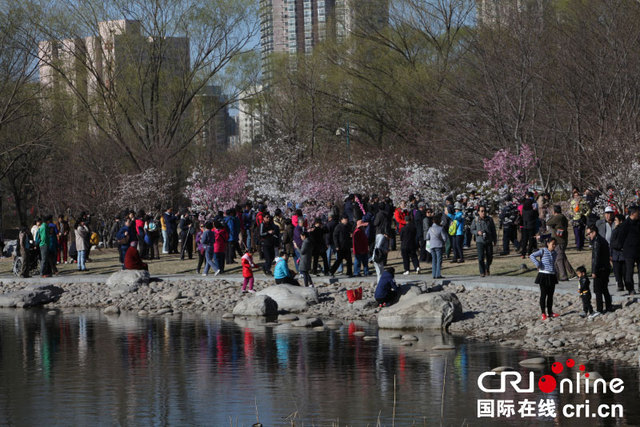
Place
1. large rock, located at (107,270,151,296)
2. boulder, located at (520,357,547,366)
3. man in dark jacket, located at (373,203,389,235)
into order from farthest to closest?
1. large rock, located at (107,270,151,296)
2. man in dark jacket, located at (373,203,389,235)
3. boulder, located at (520,357,547,366)

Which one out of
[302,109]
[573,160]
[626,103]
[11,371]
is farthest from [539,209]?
[302,109]

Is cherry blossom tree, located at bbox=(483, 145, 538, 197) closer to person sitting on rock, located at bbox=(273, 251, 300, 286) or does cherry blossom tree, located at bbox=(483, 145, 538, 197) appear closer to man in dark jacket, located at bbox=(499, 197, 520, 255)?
man in dark jacket, located at bbox=(499, 197, 520, 255)

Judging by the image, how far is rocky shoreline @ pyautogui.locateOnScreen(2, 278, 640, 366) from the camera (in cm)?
1886

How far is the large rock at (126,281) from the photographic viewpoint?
29781 mm

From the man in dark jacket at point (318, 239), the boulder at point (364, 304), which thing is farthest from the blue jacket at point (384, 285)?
the man in dark jacket at point (318, 239)

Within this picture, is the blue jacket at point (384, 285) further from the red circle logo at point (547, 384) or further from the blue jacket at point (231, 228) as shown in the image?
the blue jacket at point (231, 228)

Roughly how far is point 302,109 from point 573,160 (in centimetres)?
2243

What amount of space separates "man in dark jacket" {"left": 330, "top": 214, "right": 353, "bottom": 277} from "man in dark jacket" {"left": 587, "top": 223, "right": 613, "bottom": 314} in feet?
27.9

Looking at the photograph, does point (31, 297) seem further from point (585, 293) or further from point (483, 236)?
point (585, 293)

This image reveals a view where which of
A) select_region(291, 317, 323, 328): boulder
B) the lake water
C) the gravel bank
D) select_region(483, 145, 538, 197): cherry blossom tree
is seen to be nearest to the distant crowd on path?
the gravel bank

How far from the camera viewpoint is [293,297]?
25.7 m

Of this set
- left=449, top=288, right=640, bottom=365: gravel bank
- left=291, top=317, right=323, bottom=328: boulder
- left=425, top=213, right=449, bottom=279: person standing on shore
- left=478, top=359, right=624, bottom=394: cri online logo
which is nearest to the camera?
left=478, top=359, right=624, bottom=394: cri online logo

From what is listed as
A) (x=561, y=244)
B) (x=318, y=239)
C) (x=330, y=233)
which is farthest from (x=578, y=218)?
(x=318, y=239)

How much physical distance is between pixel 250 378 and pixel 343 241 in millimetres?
10580
